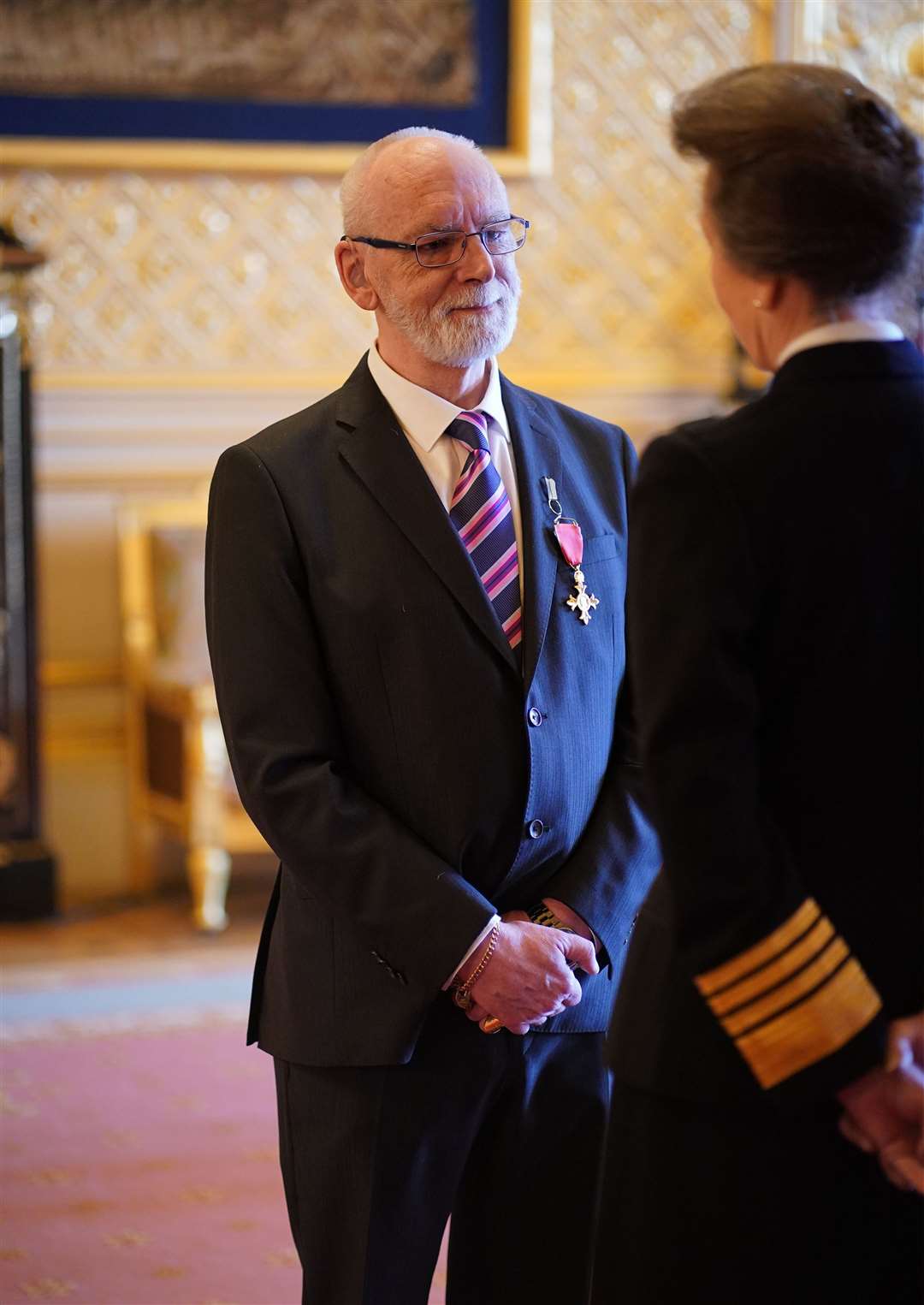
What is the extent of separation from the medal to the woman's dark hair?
2.04ft

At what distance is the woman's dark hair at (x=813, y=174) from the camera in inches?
48.5

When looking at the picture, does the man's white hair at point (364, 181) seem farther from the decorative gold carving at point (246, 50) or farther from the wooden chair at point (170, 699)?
the decorative gold carving at point (246, 50)

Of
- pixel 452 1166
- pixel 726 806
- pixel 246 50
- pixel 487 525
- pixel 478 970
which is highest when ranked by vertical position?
pixel 246 50

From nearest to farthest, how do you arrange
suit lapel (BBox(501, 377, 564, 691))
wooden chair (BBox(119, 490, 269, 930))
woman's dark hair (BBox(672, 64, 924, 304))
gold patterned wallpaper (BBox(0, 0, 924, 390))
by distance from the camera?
woman's dark hair (BBox(672, 64, 924, 304)) → suit lapel (BBox(501, 377, 564, 691)) → wooden chair (BBox(119, 490, 269, 930)) → gold patterned wallpaper (BBox(0, 0, 924, 390))

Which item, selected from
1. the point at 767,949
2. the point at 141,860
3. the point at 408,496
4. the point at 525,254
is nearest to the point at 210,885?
the point at 141,860

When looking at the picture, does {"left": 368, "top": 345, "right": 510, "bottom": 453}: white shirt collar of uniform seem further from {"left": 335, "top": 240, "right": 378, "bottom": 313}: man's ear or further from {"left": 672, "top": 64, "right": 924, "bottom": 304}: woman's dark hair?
{"left": 672, "top": 64, "right": 924, "bottom": 304}: woman's dark hair

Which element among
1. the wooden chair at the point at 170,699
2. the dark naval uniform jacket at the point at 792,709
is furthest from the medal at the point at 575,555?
the wooden chair at the point at 170,699

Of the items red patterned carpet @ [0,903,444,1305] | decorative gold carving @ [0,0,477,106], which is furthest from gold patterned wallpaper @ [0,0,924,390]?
red patterned carpet @ [0,903,444,1305]

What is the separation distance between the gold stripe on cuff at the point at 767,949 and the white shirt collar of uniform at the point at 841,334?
0.44 meters

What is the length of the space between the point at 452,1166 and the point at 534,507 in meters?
0.75

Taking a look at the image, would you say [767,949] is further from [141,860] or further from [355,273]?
[141,860]

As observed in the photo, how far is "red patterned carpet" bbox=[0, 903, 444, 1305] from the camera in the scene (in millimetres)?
2766

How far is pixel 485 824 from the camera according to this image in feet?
5.84

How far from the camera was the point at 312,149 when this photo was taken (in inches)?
209
